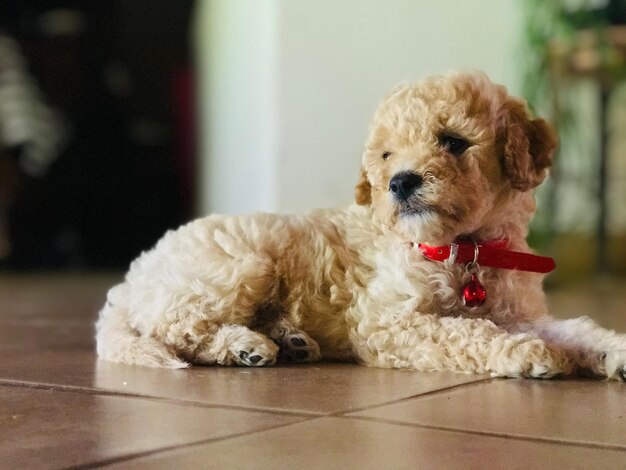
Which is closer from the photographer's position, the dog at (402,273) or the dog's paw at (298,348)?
the dog at (402,273)

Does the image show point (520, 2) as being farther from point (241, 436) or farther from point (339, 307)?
point (241, 436)

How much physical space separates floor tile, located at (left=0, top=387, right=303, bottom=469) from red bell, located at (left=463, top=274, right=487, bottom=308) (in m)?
0.85

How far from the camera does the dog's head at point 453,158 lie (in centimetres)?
250

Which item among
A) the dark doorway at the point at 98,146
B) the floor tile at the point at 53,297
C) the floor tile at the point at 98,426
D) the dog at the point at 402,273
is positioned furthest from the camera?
the dark doorway at the point at 98,146

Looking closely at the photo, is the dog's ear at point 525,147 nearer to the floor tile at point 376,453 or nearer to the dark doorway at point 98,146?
the floor tile at point 376,453

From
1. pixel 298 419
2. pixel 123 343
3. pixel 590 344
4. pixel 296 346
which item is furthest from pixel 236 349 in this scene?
pixel 590 344

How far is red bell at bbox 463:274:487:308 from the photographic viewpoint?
263cm

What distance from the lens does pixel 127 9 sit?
9.05 m

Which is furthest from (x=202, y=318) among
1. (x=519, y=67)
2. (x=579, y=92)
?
(x=579, y=92)

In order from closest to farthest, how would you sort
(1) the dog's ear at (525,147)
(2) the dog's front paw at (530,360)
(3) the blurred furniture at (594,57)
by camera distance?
1. (2) the dog's front paw at (530,360)
2. (1) the dog's ear at (525,147)
3. (3) the blurred furniture at (594,57)

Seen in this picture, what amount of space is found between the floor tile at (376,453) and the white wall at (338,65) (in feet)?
13.2

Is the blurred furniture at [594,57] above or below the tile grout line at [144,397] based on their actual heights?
above

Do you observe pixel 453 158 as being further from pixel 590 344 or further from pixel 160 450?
pixel 160 450

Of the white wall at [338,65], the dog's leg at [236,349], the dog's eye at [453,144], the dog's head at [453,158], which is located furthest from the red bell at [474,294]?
the white wall at [338,65]
